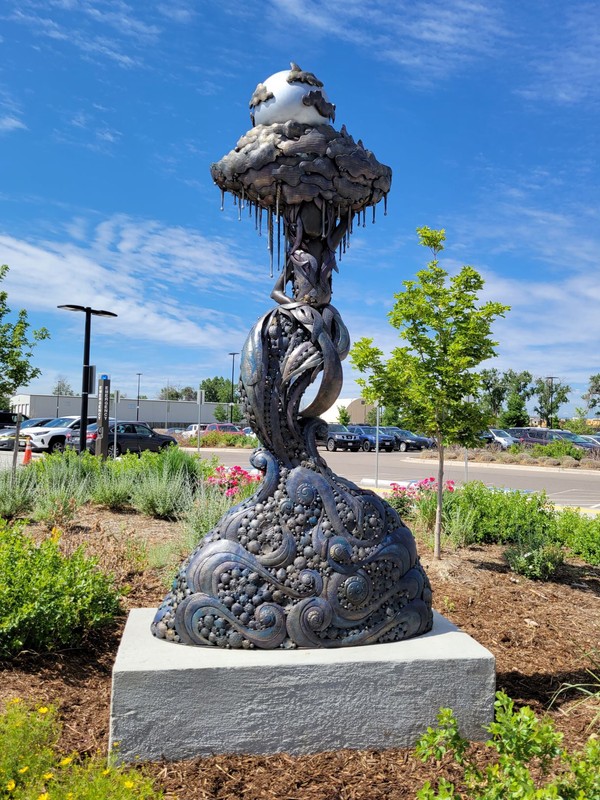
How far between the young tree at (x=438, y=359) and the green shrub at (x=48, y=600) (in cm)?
415

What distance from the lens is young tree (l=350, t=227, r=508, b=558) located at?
307 inches

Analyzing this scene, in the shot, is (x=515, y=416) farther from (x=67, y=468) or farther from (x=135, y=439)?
(x=67, y=468)

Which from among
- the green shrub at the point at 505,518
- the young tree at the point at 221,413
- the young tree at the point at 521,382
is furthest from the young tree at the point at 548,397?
the green shrub at the point at 505,518

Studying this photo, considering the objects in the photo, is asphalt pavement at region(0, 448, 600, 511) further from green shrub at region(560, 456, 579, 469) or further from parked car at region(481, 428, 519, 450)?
parked car at region(481, 428, 519, 450)

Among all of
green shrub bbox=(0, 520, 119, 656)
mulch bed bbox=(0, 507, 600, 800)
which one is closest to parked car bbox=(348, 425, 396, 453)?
mulch bed bbox=(0, 507, 600, 800)

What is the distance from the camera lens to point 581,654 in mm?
5047

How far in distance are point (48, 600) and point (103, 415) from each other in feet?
42.0

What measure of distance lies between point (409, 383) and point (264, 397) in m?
4.25

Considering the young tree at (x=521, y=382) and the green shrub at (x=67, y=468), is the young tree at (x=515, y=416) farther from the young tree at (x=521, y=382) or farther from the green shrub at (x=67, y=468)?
the green shrub at (x=67, y=468)

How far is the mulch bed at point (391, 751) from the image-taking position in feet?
10.7

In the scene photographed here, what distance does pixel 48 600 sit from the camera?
457 cm

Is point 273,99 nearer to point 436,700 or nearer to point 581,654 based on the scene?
point 436,700

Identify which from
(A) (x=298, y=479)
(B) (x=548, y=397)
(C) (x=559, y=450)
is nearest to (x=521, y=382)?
(B) (x=548, y=397)

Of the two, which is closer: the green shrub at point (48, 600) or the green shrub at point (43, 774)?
the green shrub at point (43, 774)
